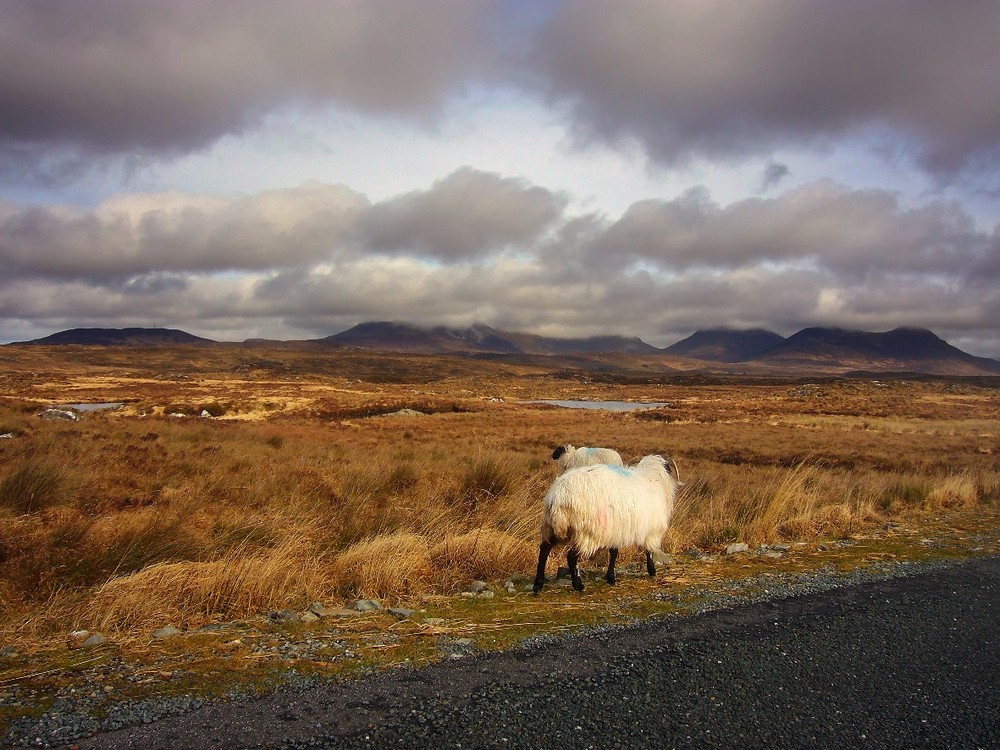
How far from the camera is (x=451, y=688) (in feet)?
14.1

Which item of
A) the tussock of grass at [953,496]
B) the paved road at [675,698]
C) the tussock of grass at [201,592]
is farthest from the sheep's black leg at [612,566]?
the tussock of grass at [953,496]

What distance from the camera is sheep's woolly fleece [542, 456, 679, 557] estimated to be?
677cm

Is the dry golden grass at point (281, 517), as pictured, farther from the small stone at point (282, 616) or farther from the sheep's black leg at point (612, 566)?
the sheep's black leg at point (612, 566)

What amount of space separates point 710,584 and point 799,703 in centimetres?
300

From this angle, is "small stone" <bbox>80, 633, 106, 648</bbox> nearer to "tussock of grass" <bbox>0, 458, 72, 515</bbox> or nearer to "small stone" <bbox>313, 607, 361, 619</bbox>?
"small stone" <bbox>313, 607, 361, 619</bbox>

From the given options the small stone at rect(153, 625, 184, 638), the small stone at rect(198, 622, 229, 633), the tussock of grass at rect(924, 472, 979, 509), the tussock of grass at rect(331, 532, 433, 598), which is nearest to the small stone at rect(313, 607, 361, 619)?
the tussock of grass at rect(331, 532, 433, 598)

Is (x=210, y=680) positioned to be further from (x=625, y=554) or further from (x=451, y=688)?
(x=625, y=554)

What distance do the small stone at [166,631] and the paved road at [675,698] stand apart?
66.7 inches

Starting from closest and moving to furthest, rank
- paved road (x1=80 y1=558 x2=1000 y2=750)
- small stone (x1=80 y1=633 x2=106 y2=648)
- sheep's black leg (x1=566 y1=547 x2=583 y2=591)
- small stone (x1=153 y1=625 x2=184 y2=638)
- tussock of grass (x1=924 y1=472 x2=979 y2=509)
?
paved road (x1=80 y1=558 x2=1000 y2=750)
small stone (x1=80 y1=633 x2=106 y2=648)
small stone (x1=153 y1=625 x2=184 y2=638)
sheep's black leg (x1=566 y1=547 x2=583 y2=591)
tussock of grass (x1=924 y1=472 x2=979 y2=509)

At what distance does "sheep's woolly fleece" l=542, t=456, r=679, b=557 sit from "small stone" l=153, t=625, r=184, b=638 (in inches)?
150

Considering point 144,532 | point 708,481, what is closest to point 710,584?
point 144,532

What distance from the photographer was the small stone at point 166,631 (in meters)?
5.27

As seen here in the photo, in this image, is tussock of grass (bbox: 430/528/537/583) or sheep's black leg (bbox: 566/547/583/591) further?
tussock of grass (bbox: 430/528/537/583)

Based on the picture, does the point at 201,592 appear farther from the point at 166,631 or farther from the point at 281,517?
the point at 281,517
